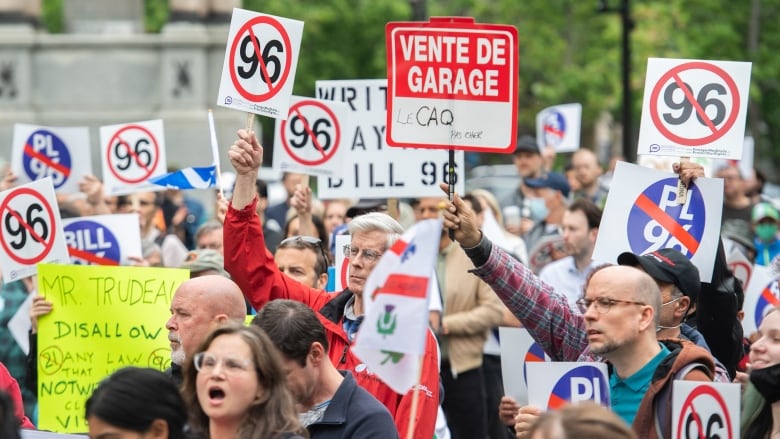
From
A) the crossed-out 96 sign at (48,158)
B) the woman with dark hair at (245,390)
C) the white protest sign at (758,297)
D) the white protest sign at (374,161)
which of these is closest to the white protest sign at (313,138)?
the white protest sign at (374,161)

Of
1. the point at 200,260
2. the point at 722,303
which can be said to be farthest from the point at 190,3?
the point at 722,303

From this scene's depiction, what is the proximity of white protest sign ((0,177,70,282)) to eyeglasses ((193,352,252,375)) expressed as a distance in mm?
4079

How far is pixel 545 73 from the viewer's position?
34.6 metres

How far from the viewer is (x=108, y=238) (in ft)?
32.9

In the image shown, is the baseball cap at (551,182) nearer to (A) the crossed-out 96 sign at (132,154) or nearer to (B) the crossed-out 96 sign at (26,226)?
(A) the crossed-out 96 sign at (132,154)

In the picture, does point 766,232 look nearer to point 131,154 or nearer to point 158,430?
point 131,154

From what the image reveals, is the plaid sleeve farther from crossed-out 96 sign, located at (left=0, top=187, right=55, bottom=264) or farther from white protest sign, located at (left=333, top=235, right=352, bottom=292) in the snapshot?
crossed-out 96 sign, located at (left=0, top=187, right=55, bottom=264)

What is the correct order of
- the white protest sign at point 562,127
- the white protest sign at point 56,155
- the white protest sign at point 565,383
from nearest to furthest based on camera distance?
the white protest sign at point 565,383
the white protest sign at point 56,155
the white protest sign at point 562,127

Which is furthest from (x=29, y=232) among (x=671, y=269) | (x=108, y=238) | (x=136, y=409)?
(x=136, y=409)

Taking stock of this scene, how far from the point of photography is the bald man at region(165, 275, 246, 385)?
6.27m

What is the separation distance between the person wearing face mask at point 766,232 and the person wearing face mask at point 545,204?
1653 millimetres

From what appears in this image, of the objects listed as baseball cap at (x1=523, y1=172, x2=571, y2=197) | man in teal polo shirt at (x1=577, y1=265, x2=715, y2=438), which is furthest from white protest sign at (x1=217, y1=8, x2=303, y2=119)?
baseball cap at (x1=523, y1=172, x2=571, y2=197)

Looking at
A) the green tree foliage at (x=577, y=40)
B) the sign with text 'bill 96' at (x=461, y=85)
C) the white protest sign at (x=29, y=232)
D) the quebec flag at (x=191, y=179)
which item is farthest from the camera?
the green tree foliage at (x=577, y=40)

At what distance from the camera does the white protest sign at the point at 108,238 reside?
32.8 ft
